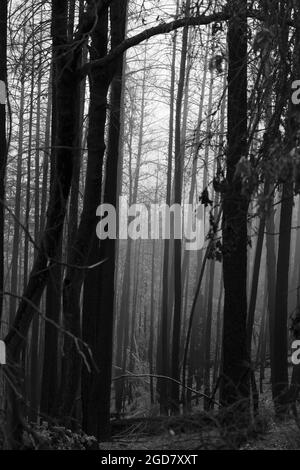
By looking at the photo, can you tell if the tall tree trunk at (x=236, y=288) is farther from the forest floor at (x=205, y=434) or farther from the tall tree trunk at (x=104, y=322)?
the tall tree trunk at (x=104, y=322)

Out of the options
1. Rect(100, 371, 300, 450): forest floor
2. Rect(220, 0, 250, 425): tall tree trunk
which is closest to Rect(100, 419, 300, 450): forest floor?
Rect(100, 371, 300, 450): forest floor

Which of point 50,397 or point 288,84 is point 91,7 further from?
point 50,397

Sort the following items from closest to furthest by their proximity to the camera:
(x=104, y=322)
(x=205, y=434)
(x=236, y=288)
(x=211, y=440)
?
(x=211, y=440) → (x=205, y=434) → (x=236, y=288) → (x=104, y=322)

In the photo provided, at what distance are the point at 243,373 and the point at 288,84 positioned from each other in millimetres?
3329

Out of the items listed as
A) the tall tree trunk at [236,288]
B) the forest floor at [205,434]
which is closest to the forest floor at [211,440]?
the forest floor at [205,434]

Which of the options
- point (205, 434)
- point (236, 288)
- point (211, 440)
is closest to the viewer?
point (211, 440)

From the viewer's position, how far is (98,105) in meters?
7.38

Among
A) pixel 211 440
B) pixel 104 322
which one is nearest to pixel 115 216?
pixel 104 322

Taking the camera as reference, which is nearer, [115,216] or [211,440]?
[211,440]

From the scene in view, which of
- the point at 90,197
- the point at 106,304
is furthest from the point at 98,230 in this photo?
the point at 90,197

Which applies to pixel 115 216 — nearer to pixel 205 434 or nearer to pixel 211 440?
pixel 205 434

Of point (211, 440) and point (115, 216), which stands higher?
point (115, 216)

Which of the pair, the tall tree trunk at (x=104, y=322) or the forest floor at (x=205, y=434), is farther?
the tall tree trunk at (x=104, y=322)

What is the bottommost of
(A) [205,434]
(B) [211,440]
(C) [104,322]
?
(A) [205,434]
